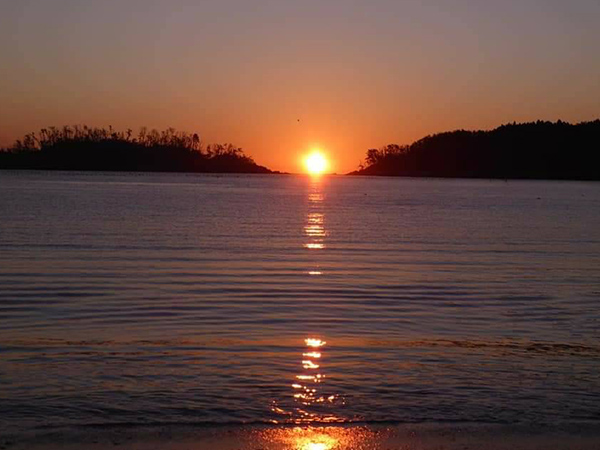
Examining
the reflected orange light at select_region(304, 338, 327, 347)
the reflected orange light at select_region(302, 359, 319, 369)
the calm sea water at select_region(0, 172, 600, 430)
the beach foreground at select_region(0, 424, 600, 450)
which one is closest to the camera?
the beach foreground at select_region(0, 424, 600, 450)

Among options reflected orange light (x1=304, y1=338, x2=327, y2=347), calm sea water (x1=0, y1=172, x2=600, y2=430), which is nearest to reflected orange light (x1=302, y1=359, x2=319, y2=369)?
calm sea water (x1=0, y1=172, x2=600, y2=430)

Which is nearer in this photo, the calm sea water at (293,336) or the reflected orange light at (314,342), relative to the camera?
the calm sea water at (293,336)

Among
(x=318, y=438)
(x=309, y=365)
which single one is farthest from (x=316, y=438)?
(x=309, y=365)

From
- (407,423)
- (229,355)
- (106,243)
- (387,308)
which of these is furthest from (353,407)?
(106,243)

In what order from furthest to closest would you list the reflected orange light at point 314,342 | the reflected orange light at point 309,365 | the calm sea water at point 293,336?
the reflected orange light at point 314,342
the reflected orange light at point 309,365
the calm sea water at point 293,336

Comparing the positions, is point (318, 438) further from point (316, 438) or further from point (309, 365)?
point (309, 365)

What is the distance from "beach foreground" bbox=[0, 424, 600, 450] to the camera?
788 centimetres

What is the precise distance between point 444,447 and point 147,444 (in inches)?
105

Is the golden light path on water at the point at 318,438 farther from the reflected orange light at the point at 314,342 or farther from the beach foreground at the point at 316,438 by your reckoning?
the reflected orange light at the point at 314,342

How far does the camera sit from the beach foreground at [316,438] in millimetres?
7875

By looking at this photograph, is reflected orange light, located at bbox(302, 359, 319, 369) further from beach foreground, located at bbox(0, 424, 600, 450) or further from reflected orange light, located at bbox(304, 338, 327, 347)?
beach foreground, located at bbox(0, 424, 600, 450)

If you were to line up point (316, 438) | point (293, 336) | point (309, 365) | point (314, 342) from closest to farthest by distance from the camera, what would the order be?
1. point (316, 438)
2. point (309, 365)
3. point (314, 342)
4. point (293, 336)

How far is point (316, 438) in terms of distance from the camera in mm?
8125

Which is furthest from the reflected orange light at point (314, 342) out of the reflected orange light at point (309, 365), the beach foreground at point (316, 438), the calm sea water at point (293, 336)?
the beach foreground at point (316, 438)
